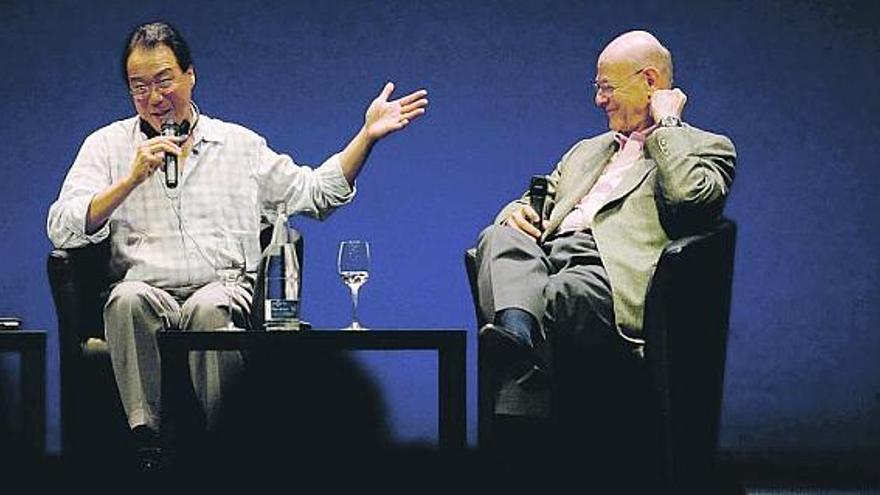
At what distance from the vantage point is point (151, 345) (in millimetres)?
3822

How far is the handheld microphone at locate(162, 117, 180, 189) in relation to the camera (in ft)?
13.0

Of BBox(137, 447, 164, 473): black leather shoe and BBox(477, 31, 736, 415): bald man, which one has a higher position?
BBox(477, 31, 736, 415): bald man

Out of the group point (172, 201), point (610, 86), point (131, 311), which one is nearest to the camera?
point (131, 311)

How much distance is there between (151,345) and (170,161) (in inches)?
20.1

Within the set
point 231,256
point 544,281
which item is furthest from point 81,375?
point 544,281

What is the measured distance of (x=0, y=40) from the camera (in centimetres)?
500

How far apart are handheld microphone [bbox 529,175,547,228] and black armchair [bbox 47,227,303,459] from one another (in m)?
0.80

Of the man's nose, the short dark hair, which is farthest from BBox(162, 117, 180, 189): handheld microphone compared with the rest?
the short dark hair

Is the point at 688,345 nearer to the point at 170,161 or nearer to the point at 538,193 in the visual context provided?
the point at 538,193

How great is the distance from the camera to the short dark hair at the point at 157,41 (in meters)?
4.16

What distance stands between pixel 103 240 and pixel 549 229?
123 centimetres

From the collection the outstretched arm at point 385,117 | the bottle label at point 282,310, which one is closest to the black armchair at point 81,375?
the bottle label at point 282,310

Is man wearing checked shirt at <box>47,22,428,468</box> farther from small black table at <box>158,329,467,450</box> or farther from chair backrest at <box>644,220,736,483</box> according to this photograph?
chair backrest at <box>644,220,736,483</box>

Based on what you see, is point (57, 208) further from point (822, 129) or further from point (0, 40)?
point (822, 129)
